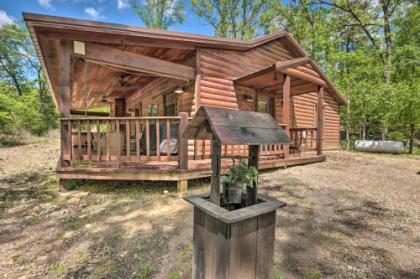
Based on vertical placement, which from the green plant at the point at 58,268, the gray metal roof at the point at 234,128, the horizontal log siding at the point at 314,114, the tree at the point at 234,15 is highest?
the tree at the point at 234,15

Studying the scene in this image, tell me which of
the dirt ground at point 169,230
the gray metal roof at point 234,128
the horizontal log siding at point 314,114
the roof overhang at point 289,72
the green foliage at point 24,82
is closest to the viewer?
the gray metal roof at point 234,128

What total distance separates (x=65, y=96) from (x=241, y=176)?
169 inches

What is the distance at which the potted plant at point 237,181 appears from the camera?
1812mm

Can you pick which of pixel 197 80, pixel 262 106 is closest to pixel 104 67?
pixel 197 80

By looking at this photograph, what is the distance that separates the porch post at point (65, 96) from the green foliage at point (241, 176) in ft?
13.4

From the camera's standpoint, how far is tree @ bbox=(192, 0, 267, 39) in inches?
738

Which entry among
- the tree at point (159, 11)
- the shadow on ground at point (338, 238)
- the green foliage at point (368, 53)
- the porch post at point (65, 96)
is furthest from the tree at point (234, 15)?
the shadow on ground at point (338, 238)

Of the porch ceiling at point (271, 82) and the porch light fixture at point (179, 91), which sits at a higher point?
the porch ceiling at point (271, 82)

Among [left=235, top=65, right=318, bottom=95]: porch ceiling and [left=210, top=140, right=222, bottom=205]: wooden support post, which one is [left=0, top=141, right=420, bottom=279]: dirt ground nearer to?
[left=210, top=140, right=222, bottom=205]: wooden support post

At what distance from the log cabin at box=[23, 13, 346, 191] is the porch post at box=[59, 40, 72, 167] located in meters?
0.02

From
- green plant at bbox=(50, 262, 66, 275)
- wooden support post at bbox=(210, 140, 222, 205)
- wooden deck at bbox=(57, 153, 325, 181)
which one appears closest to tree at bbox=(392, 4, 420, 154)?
wooden deck at bbox=(57, 153, 325, 181)

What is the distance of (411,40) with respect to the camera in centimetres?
1652

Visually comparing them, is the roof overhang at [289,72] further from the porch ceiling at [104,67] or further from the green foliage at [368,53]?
the green foliage at [368,53]

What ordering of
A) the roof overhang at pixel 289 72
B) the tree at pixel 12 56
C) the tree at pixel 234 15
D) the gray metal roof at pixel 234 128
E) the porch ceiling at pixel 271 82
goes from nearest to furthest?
the gray metal roof at pixel 234 128, the roof overhang at pixel 289 72, the porch ceiling at pixel 271 82, the tree at pixel 234 15, the tree at pixel 12 56
